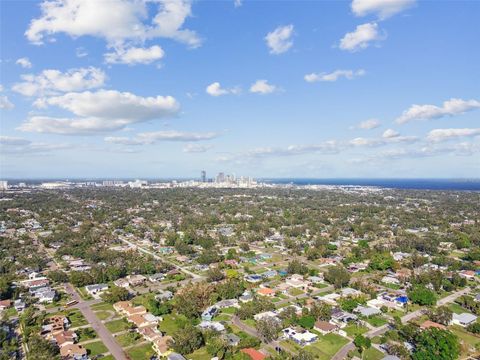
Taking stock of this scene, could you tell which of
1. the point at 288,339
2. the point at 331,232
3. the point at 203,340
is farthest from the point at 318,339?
the point at 331,232

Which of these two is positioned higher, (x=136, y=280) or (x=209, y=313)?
(x=209, y=313)

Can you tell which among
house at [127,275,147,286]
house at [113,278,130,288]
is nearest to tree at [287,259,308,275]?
house at [127,275,147,286]

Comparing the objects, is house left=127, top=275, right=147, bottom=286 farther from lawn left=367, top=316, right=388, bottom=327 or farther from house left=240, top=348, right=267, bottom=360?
lawn left=367, top=316, right=388, bottom=327

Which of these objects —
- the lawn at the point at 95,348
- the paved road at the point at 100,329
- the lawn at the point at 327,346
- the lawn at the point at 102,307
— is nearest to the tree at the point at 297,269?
the lawn at the point at 327,346

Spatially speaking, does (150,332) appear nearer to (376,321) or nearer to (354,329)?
(354,329)

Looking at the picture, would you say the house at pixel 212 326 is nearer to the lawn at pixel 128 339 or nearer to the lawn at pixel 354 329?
the lawn at pixel 128 339

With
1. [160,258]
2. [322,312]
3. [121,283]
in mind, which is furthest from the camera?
[160,258]

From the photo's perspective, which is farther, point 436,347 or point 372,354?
point 372,354

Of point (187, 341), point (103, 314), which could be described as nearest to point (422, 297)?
point (187, 341)

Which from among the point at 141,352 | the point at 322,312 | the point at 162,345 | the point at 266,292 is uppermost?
the point at 322,312
